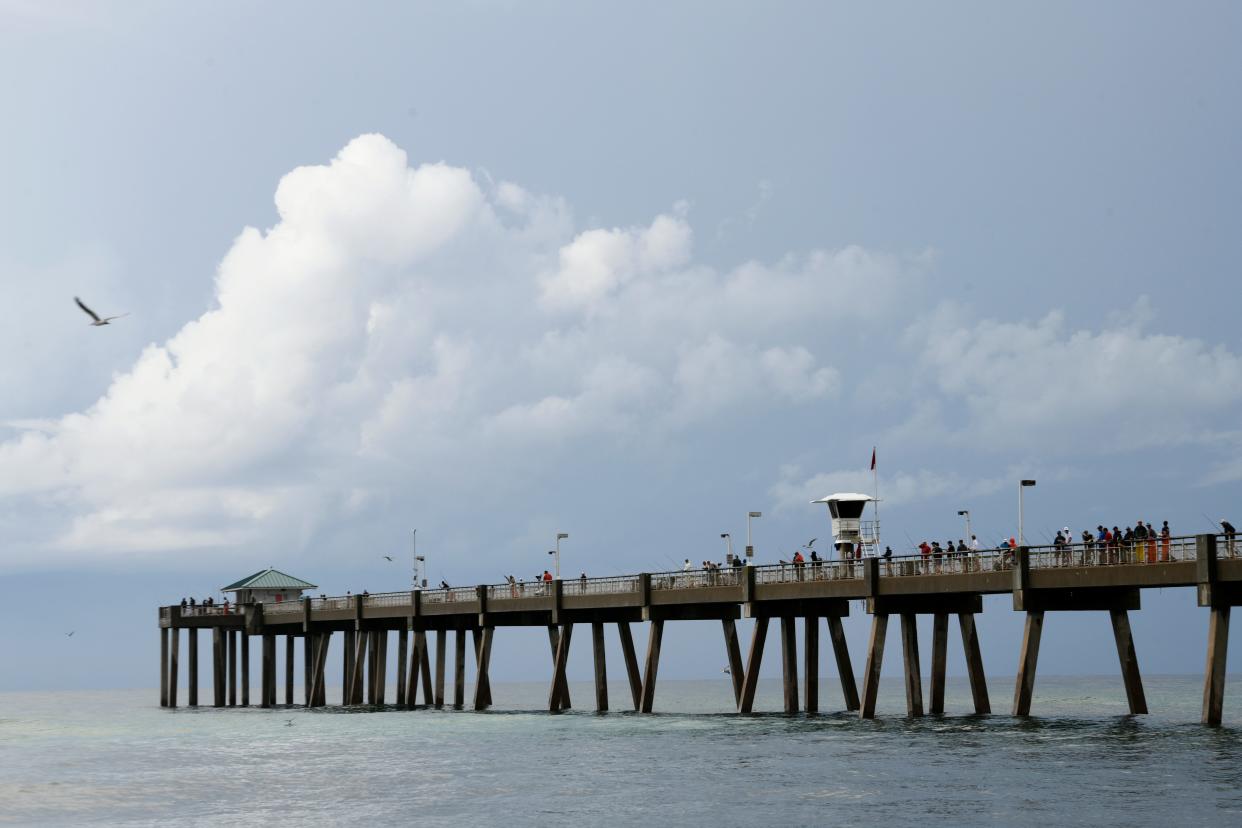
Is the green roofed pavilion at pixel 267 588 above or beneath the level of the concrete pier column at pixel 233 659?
above

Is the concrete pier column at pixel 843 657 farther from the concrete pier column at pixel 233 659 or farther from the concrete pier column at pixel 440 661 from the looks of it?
the concrete pier column at pixel 233 659

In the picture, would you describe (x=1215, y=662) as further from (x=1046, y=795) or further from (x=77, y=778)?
(x=77, y=778)

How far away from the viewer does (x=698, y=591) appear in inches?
2295

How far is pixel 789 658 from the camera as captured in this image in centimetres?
6262

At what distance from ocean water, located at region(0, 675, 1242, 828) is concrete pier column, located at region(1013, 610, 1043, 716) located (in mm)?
1126

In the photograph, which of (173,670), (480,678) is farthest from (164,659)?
(480,678)

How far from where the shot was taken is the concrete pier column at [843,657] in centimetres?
5984

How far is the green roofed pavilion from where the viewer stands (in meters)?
92.8

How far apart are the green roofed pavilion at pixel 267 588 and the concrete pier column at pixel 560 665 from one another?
26.3m

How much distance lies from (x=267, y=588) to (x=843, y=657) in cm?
4354

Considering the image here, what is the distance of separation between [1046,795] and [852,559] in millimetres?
19153

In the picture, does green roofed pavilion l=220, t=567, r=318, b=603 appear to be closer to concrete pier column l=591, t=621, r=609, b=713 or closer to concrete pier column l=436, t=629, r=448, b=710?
concrete pier column l=436, t=629, r=448, b=710

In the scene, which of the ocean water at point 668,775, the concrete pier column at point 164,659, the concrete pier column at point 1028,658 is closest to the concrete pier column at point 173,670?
the concrete pier column at point 164,659

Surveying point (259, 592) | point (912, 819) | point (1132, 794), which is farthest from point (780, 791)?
point (259, 592)
